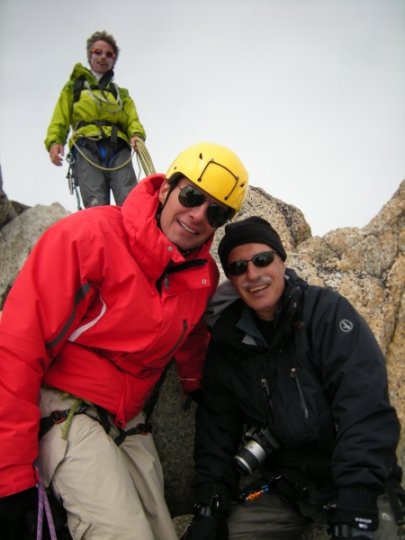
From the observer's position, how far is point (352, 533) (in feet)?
10.5

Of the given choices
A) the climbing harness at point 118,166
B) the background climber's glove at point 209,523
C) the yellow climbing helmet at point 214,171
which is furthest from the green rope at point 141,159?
the background climber's glove at point 209,523

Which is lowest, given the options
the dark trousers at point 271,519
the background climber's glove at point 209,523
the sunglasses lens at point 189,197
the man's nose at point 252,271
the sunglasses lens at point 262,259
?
the dark trousers at point 271,519

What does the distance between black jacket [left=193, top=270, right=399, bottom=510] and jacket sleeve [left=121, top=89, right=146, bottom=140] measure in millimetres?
4843

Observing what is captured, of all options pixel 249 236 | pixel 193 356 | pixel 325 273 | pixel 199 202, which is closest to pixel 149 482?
pixel 193 356

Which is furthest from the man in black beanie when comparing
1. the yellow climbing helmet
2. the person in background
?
the person in background

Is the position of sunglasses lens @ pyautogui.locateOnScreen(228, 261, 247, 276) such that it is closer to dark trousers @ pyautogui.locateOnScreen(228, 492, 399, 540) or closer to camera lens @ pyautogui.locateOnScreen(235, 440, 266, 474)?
camera lens @ pyautogui.locateOnScreen(235, 440, 266, 474)

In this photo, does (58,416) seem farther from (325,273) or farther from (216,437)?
(325,273)

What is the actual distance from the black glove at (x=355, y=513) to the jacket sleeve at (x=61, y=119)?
24.8 ft

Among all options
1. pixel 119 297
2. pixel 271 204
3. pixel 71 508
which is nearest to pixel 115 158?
pixel 271 204

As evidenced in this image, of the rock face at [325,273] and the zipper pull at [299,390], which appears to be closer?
the zipper pull at [299,390]

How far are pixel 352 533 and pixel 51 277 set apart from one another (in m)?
3.39

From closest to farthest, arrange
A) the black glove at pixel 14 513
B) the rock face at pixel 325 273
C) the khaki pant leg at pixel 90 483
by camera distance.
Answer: the black glove at pixel 14 513 → the khaki pant leg at pixel 90 483 → the rock face at pixel 325 273

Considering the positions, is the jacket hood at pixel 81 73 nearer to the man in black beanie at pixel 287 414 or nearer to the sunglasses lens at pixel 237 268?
the man in black beanie at pixel 287 414

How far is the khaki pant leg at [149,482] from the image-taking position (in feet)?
12.5
